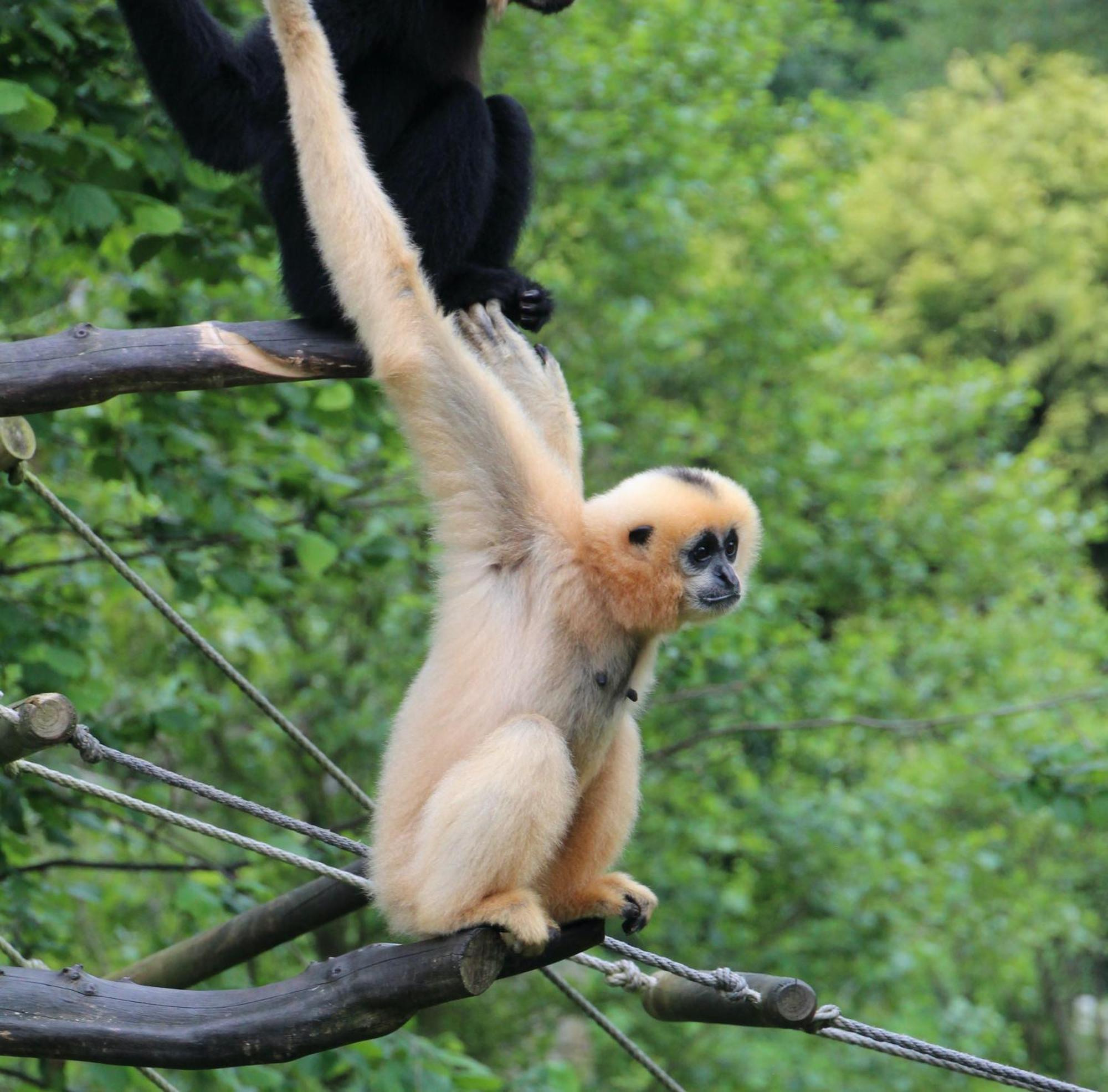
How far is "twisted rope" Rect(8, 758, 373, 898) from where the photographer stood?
3432 millimetres

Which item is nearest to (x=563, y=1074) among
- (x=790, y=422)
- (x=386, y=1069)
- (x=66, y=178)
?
(x=386, y=1069)

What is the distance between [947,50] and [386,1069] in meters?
29.0

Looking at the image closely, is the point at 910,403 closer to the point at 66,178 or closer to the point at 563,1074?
the point at 563,1074

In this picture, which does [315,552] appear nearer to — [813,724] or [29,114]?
[29,114]

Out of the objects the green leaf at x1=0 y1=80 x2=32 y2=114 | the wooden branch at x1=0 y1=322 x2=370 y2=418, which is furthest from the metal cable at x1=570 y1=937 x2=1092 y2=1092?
the green leaf at x1=0 y1=80 x2=32 y2=114

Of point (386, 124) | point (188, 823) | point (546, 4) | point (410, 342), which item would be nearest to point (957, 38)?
point (546, 4)

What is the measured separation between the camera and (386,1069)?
4.93 metres

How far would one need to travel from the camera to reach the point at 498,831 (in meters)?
3.24

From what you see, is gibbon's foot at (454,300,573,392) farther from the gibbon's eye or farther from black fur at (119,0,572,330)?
the gibbon's eye

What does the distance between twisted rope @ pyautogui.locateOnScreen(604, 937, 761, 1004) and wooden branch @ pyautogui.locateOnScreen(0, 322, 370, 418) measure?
67.0 inches

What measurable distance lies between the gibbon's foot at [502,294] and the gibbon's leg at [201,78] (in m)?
0.73

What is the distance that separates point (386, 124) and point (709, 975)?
2696 mm

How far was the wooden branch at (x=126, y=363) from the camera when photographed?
345 centimetres

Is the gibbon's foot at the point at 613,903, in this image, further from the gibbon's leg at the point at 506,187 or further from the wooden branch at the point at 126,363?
the gibbon's leg at the point at 506,187
